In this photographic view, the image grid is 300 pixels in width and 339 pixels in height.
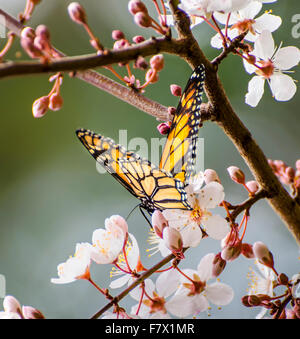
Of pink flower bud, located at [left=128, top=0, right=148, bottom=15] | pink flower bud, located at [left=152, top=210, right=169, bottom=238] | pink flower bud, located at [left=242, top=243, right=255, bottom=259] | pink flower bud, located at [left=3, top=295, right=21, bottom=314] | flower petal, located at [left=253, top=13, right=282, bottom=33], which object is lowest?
pink flower bud, located at [left=3, top=295, right=21, bottom=314]

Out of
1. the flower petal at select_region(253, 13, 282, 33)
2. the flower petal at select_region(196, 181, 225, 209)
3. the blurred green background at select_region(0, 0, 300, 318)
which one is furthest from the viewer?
the blurred green background at select_region(0, 0, 300, 318)

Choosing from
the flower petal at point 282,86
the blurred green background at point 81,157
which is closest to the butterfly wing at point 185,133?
the flower petal at point 282,86

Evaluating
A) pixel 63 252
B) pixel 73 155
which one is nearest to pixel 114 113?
pixel 73 155

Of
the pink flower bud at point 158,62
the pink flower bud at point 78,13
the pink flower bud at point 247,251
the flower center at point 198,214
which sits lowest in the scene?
the pink flower bud at point 247,251

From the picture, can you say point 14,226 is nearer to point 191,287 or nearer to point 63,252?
point 63,252

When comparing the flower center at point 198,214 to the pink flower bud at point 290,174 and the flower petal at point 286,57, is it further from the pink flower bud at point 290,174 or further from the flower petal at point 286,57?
the flower petal at point 286,57

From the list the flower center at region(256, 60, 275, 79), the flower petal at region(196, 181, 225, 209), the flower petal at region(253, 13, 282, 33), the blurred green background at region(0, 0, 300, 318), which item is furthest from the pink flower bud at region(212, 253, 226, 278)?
the blurred green background at region(0, 0, 300, 318)

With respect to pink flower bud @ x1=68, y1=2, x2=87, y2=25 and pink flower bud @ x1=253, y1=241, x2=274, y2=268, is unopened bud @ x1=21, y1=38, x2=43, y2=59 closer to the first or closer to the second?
pink flower bud @ x1=68, y1=2, x2=87, y2=25

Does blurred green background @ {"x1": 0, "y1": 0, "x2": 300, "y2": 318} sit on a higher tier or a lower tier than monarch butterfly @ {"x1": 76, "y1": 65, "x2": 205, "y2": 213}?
higher
